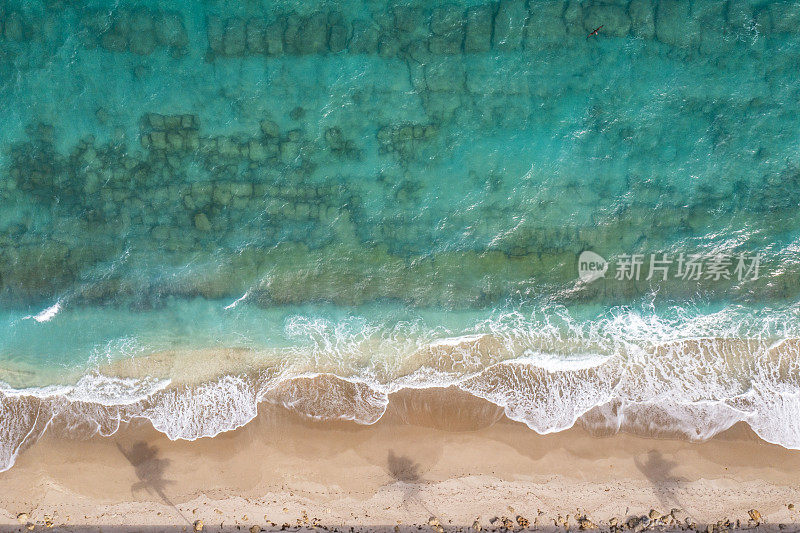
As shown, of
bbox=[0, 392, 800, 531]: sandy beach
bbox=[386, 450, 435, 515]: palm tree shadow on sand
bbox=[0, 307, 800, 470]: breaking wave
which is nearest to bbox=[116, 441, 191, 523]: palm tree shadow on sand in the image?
bbox=[0, 392, 800, 531]: sandy beach

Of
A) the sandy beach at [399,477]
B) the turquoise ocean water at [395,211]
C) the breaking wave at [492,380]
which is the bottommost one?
the sandy beach at [399,477]

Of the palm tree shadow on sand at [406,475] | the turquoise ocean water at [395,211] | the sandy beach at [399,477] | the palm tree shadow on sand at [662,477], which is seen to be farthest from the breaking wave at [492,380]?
the palm tree shadow on sand at [406,475]

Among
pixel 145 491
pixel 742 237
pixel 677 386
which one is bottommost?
pixel 145 491

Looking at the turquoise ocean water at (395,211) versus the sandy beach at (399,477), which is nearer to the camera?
the sandy beach at (399,477)

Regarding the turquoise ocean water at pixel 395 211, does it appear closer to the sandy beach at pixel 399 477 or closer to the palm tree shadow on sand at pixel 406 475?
the sandy beach at pixel 399 477

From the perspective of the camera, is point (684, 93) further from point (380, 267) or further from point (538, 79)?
point (380, 267)

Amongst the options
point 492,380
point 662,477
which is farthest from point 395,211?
point 662,477

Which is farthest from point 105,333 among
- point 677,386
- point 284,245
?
point 677,386
